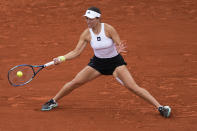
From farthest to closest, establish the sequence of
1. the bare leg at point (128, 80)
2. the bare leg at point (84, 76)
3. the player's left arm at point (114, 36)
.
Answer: the bare leg at point (84, 76), the bare leg at point (128, 80), the player's left arm at point (114, 36)

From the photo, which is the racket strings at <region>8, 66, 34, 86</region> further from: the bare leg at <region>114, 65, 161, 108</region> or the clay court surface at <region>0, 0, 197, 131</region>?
the bare leg at <region>114, 65, 161, 108</region>

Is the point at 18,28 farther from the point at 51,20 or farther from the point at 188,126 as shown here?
the point at 188,126

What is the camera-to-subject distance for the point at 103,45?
7023 mm

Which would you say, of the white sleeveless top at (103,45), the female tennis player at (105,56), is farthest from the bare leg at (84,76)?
the white sleeveless top at (103,45)

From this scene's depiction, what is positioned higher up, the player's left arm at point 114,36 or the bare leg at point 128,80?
the player's left arm at point 114,36

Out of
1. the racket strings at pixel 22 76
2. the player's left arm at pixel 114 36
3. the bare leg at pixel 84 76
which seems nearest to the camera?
the player's left arm at pixel 114 36

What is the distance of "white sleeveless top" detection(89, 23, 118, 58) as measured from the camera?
23.0ft

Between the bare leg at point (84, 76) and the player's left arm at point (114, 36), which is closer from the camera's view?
the player's left arm at point (114, 36)

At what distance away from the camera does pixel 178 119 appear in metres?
7.35

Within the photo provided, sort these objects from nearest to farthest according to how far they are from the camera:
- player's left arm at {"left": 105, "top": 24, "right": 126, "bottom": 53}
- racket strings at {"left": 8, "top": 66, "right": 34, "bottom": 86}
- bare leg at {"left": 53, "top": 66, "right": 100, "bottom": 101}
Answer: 1. player's left arm at {"left": 105, "top": 24, "right": 126, "bottom": 53}
2. bare leg at {"left": 53, "top": 66, "right": 100, "bottom": 101}
3. racket strings at {"left": 8, "top": 66, "right": 34, "bottom": 86}

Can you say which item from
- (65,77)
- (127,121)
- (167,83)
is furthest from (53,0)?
(127,121)

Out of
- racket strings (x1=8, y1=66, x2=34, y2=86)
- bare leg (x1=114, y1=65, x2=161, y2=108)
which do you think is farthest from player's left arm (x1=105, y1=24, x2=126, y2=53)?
racket strings (x1=8, y1=66, x2=34, y2=86)

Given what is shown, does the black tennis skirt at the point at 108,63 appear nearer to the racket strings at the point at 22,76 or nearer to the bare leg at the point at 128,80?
the bare leg at the point at 128,80

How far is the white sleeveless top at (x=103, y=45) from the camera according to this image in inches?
277
